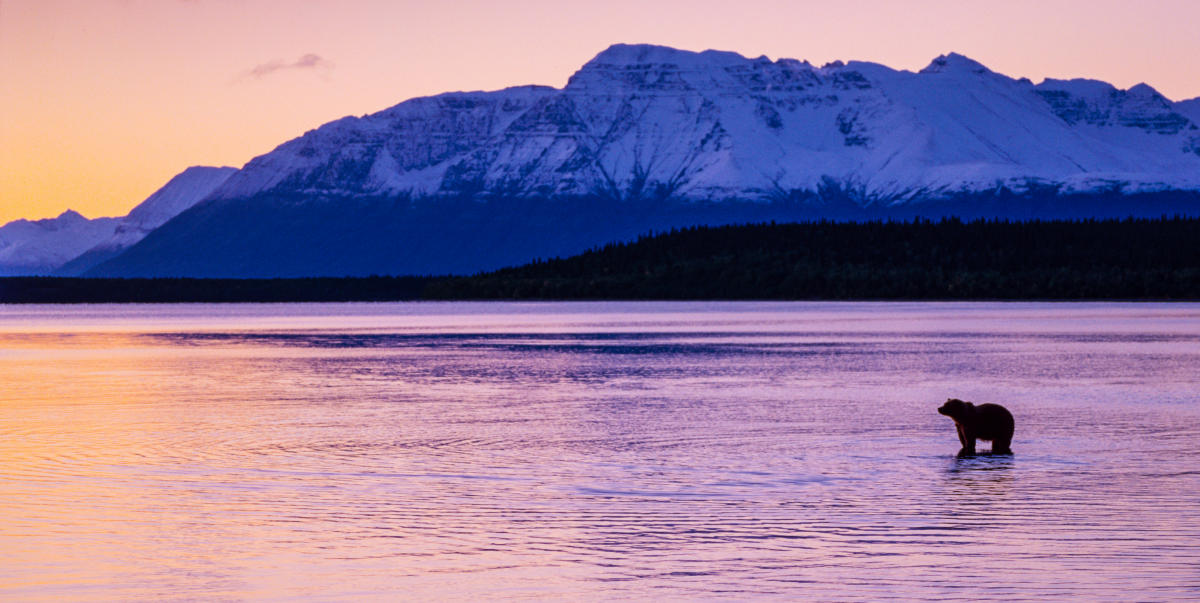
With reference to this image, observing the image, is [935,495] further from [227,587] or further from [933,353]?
[933,353]

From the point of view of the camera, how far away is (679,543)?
2014cm

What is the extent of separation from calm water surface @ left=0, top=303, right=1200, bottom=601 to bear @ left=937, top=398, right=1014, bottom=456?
52cm

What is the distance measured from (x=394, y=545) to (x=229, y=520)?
304 centimetres

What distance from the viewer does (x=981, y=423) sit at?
28406 mm

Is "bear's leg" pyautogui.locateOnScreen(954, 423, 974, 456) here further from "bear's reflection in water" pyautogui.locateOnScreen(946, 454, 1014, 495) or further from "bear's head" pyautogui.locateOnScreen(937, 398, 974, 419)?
"bear's head" pyautogui.locateOnScreen(937, 398, 974, 419)

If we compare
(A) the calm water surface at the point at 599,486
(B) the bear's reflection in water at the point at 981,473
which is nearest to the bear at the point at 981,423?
(B) the bear's reflection in water at the point at 981,473

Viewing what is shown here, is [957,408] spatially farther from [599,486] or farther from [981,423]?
[599,486]

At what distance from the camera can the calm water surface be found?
1820 cm

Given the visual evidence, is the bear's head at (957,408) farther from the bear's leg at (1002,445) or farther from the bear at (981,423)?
the bear's leg at (1002,445)

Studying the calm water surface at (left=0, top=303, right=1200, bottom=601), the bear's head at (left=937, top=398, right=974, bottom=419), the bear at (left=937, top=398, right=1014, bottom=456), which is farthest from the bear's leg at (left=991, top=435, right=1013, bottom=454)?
the bear's head at (left=937, top=398, right=974, bottom=419)

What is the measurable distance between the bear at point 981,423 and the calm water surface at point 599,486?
518mm

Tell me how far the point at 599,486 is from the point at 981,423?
7028 mm

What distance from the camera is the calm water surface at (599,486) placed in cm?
1820

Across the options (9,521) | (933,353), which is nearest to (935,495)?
(9,521)
